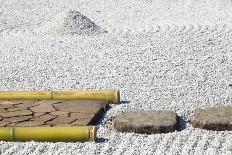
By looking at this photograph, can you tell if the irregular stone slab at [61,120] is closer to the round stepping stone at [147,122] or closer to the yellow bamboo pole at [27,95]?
the round stepping stone at [147,122]

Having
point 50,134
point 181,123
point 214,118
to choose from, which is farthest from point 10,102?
point 214,118

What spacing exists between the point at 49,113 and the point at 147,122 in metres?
1.11

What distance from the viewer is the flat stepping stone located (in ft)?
Result: 16.8

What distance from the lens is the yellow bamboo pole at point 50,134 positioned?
486 centimetres

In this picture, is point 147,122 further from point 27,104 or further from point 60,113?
point 27,104

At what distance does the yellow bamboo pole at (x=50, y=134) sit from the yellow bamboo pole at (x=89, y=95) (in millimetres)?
1213

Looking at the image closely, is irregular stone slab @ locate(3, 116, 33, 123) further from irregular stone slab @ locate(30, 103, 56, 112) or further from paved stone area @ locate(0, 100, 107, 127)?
irregular stone slab @ locate(30, 103, 56, 112)

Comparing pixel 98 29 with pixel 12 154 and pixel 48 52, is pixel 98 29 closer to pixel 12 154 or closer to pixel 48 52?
pixel 48 52

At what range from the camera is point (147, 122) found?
5.16 m

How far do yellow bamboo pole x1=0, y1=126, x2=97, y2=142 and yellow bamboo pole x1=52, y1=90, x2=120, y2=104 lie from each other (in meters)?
1.21


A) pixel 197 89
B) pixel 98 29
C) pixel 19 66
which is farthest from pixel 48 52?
pixel 197 89

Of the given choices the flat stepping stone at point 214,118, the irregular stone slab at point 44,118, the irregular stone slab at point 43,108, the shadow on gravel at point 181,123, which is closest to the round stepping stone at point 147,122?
the shadow on gravel at point 181,123

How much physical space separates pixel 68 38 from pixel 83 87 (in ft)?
11.2

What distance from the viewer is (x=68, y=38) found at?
33.3 ft
